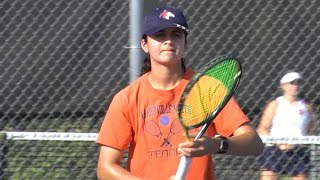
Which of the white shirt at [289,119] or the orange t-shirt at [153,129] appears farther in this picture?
the white shirt at [289,119]

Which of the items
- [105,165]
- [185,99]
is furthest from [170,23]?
[105,165]

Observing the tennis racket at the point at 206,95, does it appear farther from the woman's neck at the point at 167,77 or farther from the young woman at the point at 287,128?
the young woman at the point at 287,128

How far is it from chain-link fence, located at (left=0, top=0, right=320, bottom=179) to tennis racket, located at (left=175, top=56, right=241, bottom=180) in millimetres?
2462

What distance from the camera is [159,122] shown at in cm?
308

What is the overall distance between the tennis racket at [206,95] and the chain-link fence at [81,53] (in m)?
2.46

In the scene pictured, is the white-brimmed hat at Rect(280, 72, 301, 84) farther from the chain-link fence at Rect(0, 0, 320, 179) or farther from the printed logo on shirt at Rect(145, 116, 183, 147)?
the printed logo on shirt at Rect(145, 116, 183, 147)

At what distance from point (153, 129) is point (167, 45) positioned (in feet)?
1.00

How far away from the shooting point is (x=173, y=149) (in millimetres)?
3068

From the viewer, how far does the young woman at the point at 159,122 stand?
3.08 m

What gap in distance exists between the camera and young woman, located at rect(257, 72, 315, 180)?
557 centimetres

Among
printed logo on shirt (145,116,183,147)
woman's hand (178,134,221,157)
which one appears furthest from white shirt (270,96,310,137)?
woman's hand (178,134,221,157)

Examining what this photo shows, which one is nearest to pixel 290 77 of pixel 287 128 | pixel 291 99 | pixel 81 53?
pixel 291 99

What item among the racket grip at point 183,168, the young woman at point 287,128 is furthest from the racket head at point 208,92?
the young woman at point 287,128

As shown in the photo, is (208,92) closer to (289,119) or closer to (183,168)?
(183,168)
